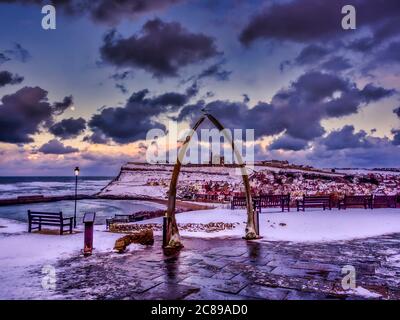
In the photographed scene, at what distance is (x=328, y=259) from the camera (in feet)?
26.5

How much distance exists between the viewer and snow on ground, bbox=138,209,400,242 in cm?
1177

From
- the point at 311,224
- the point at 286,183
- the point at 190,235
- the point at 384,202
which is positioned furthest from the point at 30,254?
the point at 286,183

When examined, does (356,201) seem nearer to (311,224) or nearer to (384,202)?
(384,202)

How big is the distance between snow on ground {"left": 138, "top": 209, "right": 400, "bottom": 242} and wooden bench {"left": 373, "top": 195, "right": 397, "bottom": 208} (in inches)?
82.0

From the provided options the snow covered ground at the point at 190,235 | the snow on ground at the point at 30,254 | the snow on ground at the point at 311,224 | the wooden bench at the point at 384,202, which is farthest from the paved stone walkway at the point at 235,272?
the wooden bench at the point at 384,202

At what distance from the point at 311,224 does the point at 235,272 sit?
26.8ft

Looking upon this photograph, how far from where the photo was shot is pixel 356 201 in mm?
19719

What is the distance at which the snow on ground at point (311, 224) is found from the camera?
38.6ft

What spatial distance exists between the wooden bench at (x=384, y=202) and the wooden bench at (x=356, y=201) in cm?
67

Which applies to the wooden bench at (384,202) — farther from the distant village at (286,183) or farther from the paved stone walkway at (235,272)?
the paved stone walkway at (235,272)

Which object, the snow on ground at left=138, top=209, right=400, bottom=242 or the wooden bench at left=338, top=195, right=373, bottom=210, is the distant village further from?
the snow on ground at left=138, top=209, right=400, bottom=242

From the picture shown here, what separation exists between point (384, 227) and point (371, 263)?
670 centimetres

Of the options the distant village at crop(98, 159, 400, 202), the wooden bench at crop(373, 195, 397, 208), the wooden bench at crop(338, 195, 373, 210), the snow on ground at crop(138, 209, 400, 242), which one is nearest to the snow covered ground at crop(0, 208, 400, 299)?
the snow on ground at crop(138, 209, 400, 242)
